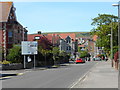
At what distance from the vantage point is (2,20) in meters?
66.1

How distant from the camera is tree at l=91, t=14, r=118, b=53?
207 feet

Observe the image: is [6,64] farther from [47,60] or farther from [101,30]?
[101,30]

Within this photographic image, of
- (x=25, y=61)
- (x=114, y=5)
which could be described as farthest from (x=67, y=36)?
(x=114, y=5)

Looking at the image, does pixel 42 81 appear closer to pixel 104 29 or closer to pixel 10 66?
pixel 10 66

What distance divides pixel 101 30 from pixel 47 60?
1386cm

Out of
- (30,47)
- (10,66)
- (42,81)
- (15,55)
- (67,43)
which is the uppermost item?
(67,43)

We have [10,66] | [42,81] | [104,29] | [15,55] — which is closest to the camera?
[42,81]

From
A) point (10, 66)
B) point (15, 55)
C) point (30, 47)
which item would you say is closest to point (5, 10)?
point (30, 47)

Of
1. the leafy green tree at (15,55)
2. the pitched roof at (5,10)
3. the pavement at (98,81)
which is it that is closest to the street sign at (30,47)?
the leafy green tree at (15,55)

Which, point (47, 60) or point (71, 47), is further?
point (71, 47)

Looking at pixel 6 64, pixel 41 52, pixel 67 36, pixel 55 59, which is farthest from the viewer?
pixel 67 36

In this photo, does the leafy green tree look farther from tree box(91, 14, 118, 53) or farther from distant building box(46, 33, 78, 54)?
distant building box(46, 33, 78, 54)

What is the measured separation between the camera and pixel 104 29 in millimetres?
63594

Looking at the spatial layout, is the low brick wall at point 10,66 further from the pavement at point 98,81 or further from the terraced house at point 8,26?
the pavement at point 98,81
